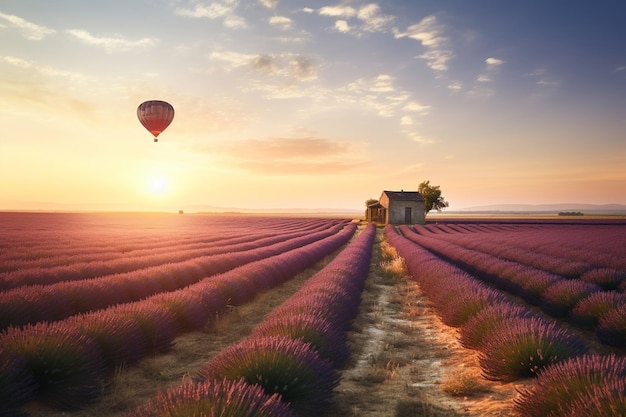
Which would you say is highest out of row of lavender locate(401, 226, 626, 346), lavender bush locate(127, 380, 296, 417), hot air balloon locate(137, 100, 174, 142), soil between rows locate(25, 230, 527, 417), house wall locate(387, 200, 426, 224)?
hot air balloon locate(137, 100, 174, 142)

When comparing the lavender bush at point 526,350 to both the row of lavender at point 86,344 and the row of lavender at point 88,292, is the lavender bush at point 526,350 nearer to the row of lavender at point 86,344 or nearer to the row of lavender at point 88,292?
the row of lavender at point 86,344

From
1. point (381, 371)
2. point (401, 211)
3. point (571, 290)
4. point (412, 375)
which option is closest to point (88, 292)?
point (381, 371)

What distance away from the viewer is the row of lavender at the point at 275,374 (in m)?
2.05

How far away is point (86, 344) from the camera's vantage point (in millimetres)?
3684

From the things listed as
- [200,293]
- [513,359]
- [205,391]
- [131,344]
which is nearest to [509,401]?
[513,359]

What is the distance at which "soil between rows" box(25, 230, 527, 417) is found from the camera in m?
3.31

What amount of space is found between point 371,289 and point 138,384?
6.41 m

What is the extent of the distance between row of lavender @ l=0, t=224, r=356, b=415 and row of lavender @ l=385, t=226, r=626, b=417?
3549 millimetres

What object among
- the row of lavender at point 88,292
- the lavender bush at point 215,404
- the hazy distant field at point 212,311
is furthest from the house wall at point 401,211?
the lavender bush at point 215,404

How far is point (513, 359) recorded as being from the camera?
3.57 m

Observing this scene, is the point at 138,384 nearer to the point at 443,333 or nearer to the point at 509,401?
the point at 509,401

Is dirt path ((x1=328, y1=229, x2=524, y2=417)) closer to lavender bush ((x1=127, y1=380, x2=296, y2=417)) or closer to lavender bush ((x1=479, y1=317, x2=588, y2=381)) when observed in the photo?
lavender bush ((x1=479, y1=317, x2=588, y2=381))

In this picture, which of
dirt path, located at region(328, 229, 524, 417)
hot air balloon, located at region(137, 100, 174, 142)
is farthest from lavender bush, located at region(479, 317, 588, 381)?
hot air balloon, located at region(137, 100, 174, 142)

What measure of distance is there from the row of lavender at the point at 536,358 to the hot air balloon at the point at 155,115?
782 inches
